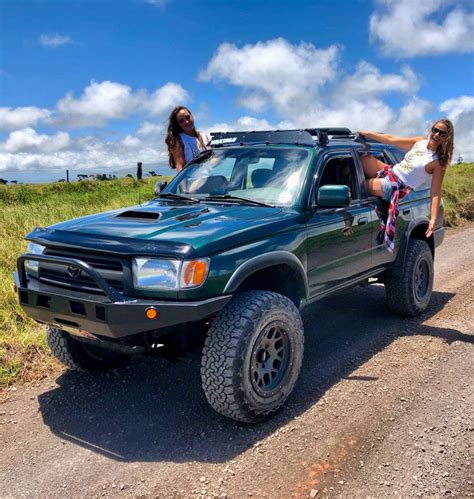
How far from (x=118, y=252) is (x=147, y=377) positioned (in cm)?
162

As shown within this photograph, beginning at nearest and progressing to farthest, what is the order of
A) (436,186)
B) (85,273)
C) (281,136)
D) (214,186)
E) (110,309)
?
1. (110,309)
2. (85,273)
3. (214,186)
4. (281,136)
5. (436,186)

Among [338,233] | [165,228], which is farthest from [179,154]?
[165,228]

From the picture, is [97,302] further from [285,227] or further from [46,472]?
[285,227]

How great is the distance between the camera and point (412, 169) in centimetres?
532

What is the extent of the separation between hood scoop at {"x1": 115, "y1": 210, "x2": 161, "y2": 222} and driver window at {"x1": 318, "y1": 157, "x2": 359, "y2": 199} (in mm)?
1517

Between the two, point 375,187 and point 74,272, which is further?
point 375,187

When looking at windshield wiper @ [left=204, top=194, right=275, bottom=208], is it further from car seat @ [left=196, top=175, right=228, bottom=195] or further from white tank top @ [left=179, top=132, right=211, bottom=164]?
white tank top @ [left=179, top=132, right=211, bottom=164]

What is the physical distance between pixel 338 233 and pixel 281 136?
107 centimetres

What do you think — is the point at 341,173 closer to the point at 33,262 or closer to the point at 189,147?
the point at 189,147

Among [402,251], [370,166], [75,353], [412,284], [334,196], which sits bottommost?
[75,353]

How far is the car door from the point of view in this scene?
165 inches

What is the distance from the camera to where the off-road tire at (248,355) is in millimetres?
3328

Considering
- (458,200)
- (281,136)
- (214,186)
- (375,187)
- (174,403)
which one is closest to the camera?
(174,403)

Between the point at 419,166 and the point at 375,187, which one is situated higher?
the point at 419,166
